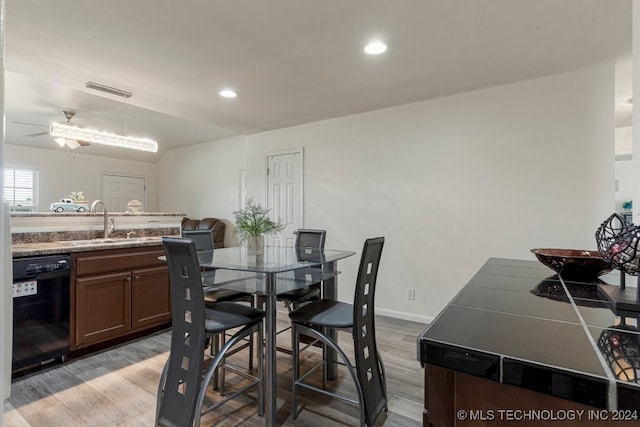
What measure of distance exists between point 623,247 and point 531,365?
71 cm

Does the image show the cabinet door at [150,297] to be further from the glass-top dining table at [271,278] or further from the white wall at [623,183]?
the white wall at [623,183]

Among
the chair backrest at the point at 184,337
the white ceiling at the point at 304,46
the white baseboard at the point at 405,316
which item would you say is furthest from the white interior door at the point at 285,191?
the chair backrest at the point at 184,337

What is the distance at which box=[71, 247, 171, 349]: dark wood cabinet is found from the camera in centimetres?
262

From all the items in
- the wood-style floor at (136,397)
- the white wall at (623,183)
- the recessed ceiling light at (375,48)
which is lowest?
the wood-style floor at (136,397)

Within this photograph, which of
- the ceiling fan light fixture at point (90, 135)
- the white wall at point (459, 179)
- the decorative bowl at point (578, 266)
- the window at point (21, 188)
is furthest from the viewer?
the window at point (21, 188)

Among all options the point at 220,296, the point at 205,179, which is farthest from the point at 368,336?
the point at 205,179

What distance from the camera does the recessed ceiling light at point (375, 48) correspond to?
230 cm

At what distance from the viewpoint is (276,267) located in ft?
6.14

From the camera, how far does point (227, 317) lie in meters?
1.82

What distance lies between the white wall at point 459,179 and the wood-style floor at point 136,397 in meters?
1.16

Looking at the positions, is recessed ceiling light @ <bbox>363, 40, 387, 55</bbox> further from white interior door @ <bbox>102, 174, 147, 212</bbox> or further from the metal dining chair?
white interior door @ <bbox>102, 174, 147, 212</bbox>

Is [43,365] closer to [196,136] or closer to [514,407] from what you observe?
[514,407]

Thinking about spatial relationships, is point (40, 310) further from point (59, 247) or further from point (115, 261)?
point (115, 261)

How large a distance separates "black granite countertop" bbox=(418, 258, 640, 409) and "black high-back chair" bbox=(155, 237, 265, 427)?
121 cm
